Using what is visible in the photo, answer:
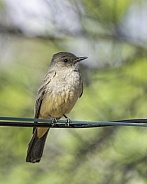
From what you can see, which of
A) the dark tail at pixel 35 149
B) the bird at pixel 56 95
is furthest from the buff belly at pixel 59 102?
the dark tail at pixel 35 149

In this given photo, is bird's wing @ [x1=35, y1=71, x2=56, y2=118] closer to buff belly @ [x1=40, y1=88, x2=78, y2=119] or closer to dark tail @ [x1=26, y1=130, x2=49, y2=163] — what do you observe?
buff belly @ [x1=40, y1=88, x2=78, y2=119]

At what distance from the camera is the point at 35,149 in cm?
639

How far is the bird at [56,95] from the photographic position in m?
6.22

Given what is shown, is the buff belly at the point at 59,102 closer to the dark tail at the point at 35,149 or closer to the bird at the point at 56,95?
the bird at the point at 56,95

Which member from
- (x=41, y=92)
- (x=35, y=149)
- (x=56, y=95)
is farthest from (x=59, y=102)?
(x=35, y=149)

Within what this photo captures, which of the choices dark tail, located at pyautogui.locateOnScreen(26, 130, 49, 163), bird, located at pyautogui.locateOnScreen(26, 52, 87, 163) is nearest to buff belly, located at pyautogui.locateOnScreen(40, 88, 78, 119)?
bird, located at pyautogui.locateOnScreen(26, 52, 87, 163)

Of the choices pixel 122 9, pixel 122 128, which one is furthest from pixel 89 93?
pixel 122 9

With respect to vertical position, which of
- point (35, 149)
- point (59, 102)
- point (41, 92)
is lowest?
point (35, 149)

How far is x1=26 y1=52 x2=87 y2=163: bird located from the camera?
245 inches

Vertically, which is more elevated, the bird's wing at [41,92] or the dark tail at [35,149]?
the bird's wing at [41,92]

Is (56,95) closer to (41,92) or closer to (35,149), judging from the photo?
(41,92)

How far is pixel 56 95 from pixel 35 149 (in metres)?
0.60

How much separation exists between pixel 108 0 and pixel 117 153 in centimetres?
177

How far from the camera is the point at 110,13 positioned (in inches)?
293
